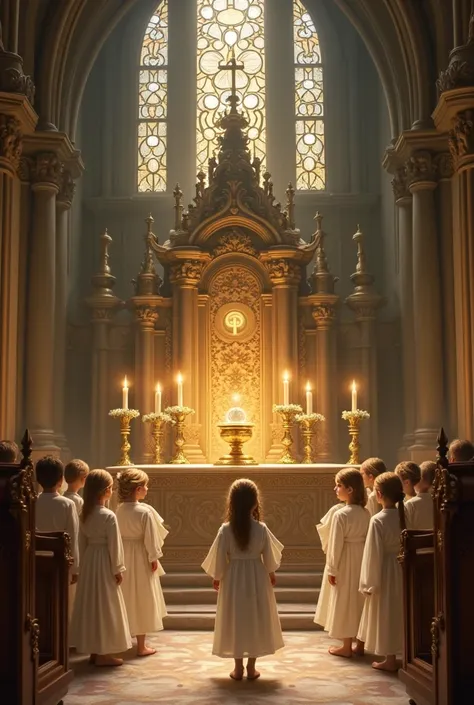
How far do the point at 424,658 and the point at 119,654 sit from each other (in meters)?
2.85

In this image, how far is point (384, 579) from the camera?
7.60 meters

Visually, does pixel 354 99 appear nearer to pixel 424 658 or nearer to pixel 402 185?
pixel 402 185

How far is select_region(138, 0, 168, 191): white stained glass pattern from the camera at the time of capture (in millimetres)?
16625

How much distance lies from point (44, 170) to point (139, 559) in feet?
22.3

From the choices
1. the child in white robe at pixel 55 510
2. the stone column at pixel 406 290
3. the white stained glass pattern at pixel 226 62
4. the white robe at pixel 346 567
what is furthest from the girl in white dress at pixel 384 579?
the white stained glass pattern at pixel 226 62

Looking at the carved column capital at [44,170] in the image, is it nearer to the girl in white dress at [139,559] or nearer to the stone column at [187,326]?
the stone column at [187,326]

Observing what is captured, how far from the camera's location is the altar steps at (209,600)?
948 cm

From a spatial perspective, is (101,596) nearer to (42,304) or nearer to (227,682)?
(227,682)

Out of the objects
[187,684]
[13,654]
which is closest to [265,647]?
[187,684]

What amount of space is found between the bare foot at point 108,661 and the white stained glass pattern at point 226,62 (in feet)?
34.2

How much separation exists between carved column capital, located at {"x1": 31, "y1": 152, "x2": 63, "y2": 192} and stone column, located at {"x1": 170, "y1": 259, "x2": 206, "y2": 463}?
2101mm

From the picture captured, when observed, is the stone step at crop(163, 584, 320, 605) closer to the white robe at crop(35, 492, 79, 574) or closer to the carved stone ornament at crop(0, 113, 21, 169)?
the white robe at crop(35, 492, 79, 574)

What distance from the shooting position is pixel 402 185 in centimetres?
1395

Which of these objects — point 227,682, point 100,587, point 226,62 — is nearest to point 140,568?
point 100,587
